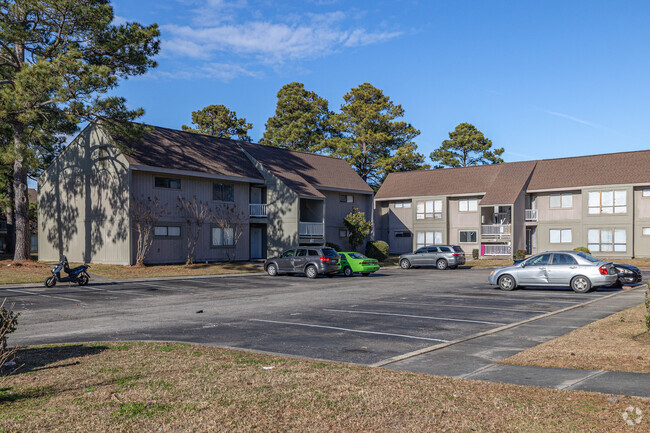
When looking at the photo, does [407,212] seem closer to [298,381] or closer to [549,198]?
[549,198]

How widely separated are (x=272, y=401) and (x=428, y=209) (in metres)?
47.5

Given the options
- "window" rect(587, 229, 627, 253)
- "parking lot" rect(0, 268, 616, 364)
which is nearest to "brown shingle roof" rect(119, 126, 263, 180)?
"parking lot" rect(0, 268, 616, 364)

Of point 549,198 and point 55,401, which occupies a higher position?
point 549,198

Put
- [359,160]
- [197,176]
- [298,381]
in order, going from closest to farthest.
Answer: [298,381] → [197,176] → [359,160]

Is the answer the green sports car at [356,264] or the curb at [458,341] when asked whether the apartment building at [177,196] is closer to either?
the green sports car at [356,264]

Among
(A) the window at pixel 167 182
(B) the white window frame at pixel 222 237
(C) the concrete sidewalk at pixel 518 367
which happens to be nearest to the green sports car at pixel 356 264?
(B) the white window frame at pixel 222 237

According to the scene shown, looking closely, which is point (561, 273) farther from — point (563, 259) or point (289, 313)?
point (289, 313)

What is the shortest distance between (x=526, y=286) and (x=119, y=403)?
19752 mm

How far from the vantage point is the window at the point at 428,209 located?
5188 centimetres

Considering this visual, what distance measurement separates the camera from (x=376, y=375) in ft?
25.1

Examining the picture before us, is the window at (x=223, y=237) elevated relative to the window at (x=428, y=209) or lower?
lower

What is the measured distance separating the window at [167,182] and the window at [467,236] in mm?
26637

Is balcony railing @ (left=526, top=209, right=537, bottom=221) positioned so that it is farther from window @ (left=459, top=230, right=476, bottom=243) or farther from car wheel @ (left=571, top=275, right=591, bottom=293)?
car wheel @ (left=571, top=275, right=591, bottom=293)

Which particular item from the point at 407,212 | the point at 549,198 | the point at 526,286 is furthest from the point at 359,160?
the point at 526,286
